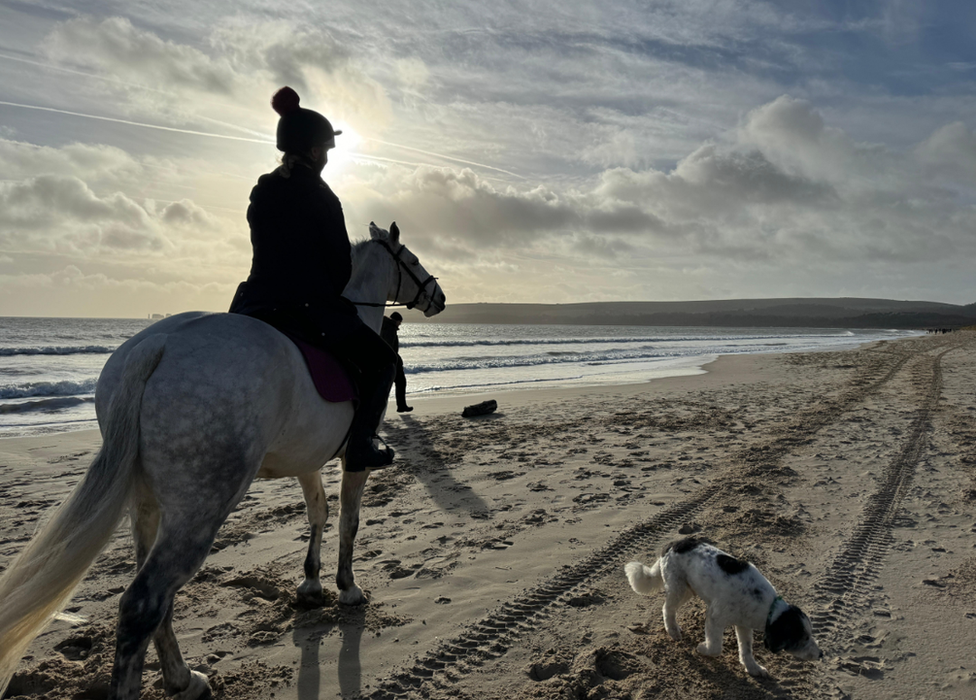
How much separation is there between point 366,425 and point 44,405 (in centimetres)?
1457

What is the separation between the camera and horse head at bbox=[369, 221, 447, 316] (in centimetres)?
470

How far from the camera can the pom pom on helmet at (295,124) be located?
11.6 ft

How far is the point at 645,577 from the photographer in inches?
142

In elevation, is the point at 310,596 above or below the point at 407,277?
below

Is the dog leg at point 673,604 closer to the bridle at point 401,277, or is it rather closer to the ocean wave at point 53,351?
the bridle at point 401,277

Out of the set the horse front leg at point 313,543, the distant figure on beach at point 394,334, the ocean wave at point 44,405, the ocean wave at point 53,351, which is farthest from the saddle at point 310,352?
the ocean wave at point 53,351

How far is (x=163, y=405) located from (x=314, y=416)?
856 mm

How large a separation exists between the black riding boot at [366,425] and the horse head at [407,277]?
1.32 metres

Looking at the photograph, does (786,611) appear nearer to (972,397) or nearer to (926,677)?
(926,677)

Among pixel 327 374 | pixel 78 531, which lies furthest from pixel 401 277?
pixel 78 531

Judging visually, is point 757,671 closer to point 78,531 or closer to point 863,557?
point 863,557

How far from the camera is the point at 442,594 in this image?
160 inches

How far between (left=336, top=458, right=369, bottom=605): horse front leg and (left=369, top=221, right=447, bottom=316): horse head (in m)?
1.60

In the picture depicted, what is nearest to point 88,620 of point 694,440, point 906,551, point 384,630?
point 384,630
